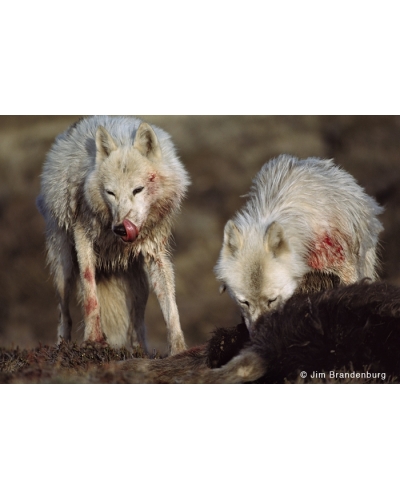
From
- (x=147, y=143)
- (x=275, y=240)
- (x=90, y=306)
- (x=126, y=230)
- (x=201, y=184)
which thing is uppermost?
(x=147, y=143)

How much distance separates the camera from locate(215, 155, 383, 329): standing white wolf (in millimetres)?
8023

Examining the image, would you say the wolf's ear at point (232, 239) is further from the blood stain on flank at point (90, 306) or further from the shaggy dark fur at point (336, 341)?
the blood stain on flank at point (90, 306)

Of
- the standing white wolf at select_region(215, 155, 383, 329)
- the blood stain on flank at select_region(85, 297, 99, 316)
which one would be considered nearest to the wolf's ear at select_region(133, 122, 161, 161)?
the standing white wolf at select_region(215, 155, 383, 329)

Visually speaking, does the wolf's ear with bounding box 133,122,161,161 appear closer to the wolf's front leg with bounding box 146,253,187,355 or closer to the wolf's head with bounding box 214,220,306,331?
the wolf's front leg with bounding box 146,253,187,355

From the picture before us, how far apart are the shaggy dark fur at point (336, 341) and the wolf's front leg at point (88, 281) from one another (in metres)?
3.02

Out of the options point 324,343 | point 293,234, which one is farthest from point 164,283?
point 324,343

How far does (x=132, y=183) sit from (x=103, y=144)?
596 millimetres

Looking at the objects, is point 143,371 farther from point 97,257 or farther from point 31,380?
point 97,257

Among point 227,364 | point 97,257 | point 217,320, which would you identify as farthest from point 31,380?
point 217,320

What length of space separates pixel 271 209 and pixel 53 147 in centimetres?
295

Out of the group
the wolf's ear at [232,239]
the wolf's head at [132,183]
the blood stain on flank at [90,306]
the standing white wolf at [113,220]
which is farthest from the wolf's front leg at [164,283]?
the wolf's ear at [232,239]

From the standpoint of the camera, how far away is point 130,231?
8797 mm

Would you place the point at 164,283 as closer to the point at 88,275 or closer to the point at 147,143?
the point at 88,275

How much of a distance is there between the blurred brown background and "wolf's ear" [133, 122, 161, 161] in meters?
0.42
